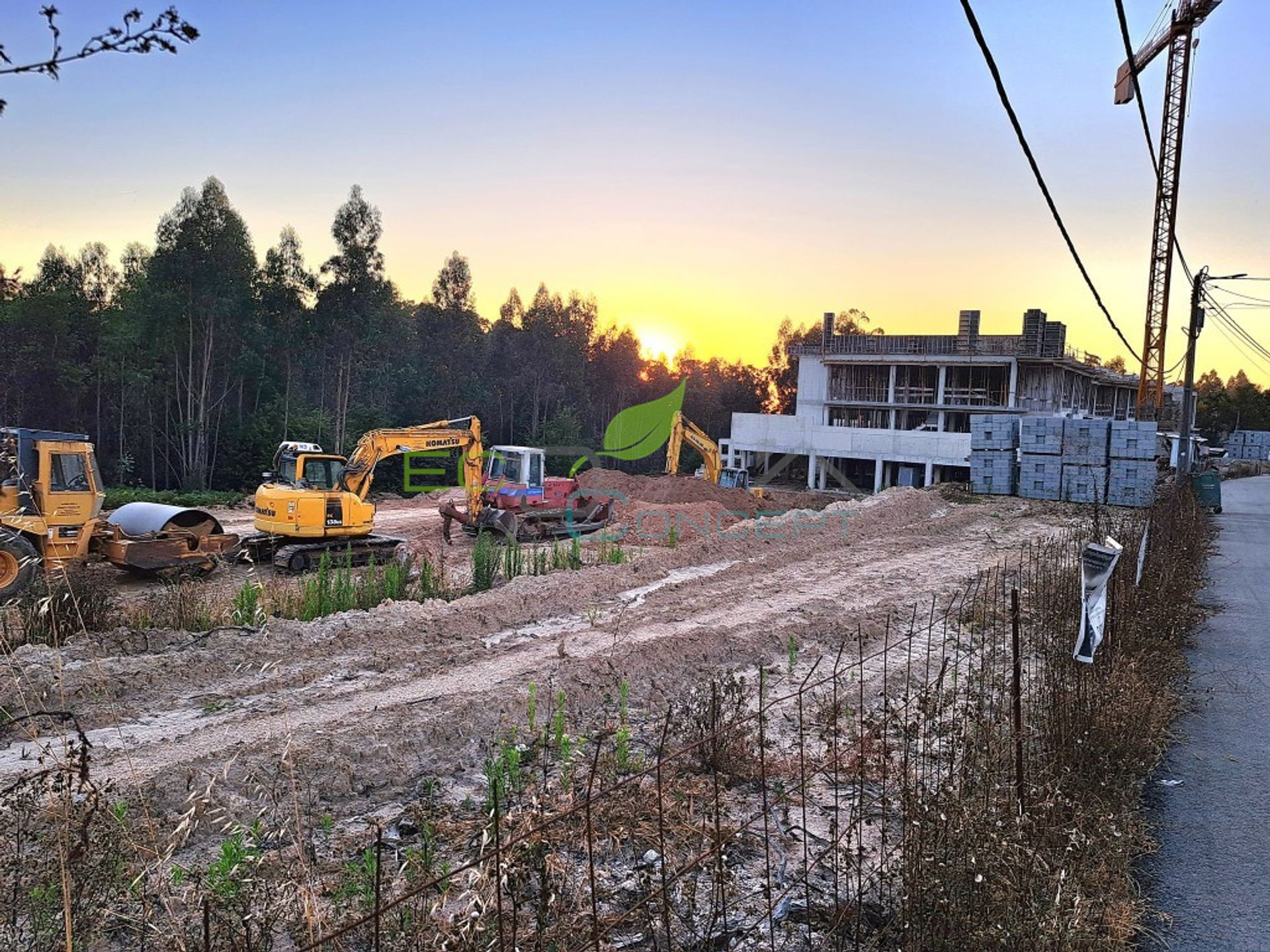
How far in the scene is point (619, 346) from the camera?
66750mm

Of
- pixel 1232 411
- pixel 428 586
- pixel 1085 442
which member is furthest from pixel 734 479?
pixel 1232 411

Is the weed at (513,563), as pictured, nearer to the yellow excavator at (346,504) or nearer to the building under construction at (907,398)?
the yellow excavator at (346,504)

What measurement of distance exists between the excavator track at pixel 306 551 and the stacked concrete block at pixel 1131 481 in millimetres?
21098

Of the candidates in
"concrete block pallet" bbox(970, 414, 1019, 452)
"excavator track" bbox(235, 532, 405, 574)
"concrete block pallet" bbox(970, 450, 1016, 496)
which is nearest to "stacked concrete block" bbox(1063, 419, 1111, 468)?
"concrete block pallet" bbox(970, 414, 1019, 452)

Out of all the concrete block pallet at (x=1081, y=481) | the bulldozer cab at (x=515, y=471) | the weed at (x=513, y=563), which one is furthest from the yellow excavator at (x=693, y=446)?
the weed at (x=513, y=563)

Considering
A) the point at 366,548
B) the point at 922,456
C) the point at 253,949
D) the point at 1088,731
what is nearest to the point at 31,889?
the point at 253,949

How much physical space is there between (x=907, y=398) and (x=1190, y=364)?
2897 cm

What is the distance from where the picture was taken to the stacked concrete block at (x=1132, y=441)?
2438 cm

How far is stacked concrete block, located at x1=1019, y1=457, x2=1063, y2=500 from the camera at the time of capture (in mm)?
25531

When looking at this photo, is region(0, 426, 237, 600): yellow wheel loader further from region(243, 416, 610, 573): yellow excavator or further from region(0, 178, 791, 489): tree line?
region(0, 178, 791, 489): tree line

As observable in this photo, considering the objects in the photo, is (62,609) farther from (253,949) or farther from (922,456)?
(922,456)

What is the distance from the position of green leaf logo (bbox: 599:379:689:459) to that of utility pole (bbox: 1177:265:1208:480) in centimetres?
2753

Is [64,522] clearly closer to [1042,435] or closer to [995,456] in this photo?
[995,456]

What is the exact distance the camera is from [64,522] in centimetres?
1325
